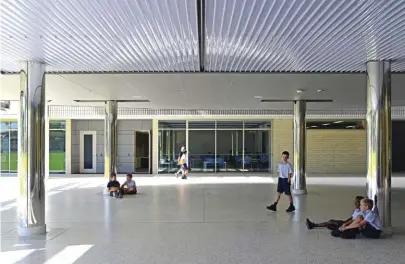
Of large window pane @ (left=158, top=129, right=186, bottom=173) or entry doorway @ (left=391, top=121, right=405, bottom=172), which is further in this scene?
entry doorway @ (left=391, top=121, right=405, bottom=172)

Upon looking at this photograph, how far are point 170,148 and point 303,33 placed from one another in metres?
19.5

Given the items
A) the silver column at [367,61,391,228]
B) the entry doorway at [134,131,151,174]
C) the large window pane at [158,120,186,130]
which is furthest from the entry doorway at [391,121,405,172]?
the silver column at [367,61,391,228]

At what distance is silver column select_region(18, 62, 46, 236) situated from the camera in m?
8.08

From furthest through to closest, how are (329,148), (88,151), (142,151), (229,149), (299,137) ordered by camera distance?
1. (142,151)
2. (88,151)
3. (229,149)
4. (329,148)
5. (299,137)

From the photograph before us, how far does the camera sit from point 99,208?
1159 centimetres

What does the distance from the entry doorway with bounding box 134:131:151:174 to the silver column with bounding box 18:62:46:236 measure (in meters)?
17.3

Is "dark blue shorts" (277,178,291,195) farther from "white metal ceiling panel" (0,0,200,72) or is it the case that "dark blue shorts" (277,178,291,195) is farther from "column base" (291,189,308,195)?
"column base" (291,189,308,195)

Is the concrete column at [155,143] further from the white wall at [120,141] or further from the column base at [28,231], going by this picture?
the column base at [28,231]

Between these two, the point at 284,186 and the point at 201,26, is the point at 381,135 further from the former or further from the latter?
the point at 201,26

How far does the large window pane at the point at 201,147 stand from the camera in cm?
2534

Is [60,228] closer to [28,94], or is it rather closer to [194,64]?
[28,94]

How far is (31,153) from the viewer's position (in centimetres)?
812

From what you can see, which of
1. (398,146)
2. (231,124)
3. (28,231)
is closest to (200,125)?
(231,124)

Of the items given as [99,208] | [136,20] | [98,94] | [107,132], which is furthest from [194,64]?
[107,132]
